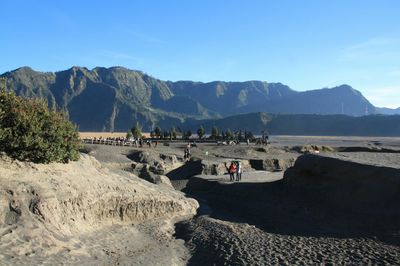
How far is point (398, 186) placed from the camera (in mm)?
21219

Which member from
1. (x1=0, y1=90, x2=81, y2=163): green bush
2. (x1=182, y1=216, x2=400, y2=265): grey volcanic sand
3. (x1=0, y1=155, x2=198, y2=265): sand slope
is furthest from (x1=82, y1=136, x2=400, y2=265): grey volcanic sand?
(x1=0, y1=90, x2=81, y2=163): green bush

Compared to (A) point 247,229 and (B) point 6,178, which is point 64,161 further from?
(A) point 247,229

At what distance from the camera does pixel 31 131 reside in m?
16.3

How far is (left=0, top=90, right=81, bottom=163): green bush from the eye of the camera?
52.1ft

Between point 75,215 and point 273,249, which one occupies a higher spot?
point 75,215

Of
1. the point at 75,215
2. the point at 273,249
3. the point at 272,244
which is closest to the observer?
the point at 75,215

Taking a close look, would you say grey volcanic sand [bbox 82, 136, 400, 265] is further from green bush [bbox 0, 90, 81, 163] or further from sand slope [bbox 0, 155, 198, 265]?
green bush [bbox 0, 90, 81, 163]

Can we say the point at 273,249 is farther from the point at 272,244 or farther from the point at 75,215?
the point at 75,215

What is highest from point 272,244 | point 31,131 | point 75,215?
point 31,131

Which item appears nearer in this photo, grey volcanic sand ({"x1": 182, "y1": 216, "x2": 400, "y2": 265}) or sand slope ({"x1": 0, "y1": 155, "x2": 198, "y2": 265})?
sand slope ({"x1": 0, "y1": 155, "x2": 198, "y2": 265})

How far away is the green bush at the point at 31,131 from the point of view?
15875mm

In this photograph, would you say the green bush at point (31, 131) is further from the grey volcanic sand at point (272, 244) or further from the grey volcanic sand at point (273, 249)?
the grey volcanic sand at point (273, 249)

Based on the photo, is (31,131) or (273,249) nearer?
(31,131)

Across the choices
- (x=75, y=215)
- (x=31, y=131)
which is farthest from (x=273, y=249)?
(x=31, y=131)
